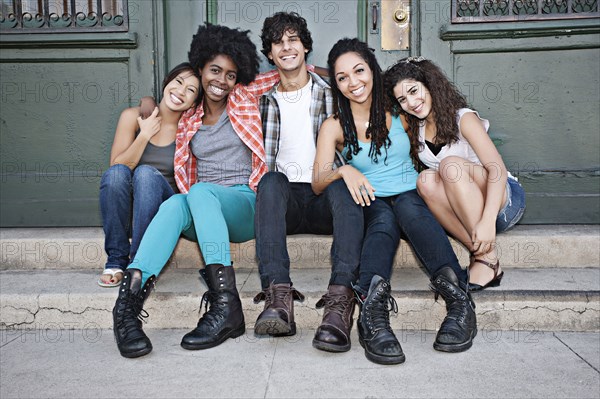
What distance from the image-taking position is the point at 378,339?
6.64 ft

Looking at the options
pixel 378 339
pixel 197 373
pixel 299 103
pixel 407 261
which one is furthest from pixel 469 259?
pixel 197 373

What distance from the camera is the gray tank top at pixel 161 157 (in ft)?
9.33

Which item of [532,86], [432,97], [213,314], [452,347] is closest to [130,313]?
[213,314]

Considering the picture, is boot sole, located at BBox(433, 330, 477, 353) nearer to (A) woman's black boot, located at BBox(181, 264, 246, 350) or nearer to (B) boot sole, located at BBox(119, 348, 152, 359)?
(A) woman's black boot, located at BBox(181, 264, 246, 350)

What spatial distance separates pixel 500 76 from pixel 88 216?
269cm

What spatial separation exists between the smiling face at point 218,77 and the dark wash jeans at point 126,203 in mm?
511

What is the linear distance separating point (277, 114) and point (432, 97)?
80 centimetres

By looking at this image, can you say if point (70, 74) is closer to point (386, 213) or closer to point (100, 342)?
point (100, 342)

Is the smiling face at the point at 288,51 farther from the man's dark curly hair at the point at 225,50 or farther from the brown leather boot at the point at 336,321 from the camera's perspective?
the brown leather boot at the point at 336,321

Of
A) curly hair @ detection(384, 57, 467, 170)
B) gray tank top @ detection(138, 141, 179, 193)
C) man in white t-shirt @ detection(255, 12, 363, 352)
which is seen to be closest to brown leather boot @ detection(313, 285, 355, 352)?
man in white t-shirt @ detection(255, 12, 363, 352)

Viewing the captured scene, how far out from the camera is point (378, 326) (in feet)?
6.77

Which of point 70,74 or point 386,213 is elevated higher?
point 70,74

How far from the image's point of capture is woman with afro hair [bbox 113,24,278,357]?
2.19 m

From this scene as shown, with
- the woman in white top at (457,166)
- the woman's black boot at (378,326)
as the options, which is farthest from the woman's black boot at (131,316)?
the woman in white top at (457,166)
